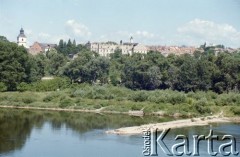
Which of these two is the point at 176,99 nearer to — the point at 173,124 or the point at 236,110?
the point at 236,110

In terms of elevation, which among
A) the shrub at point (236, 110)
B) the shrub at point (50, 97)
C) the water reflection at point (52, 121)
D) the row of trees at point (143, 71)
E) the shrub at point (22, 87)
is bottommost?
the water reflection at point (52, 121)

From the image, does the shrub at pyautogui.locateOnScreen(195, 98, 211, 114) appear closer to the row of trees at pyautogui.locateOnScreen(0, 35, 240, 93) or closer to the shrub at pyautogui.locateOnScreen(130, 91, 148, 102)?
the shrub at pyautogui.locateOnScreen(130, 91, 148, 102)

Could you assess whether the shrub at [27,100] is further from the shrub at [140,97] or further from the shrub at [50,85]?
the shrub at [140,97]

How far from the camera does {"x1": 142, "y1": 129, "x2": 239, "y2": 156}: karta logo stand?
22031mm

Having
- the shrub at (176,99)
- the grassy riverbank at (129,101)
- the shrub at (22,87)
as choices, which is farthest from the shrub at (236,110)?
the shrub at (22,87)

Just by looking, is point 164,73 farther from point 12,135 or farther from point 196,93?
point 12,135

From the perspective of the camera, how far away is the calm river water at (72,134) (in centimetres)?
2189

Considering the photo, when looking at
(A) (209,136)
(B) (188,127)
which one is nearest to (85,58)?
(B) (188,127)

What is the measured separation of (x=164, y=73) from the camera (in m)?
44.5

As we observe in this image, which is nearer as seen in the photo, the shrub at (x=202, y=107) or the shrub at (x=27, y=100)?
the shrub at (x=202, y=107)

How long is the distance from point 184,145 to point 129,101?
46.5ft

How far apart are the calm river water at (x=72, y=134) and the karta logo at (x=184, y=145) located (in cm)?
24

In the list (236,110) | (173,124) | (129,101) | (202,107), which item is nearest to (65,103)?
(129,101)

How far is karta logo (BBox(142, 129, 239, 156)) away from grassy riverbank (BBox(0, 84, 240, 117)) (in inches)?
308
